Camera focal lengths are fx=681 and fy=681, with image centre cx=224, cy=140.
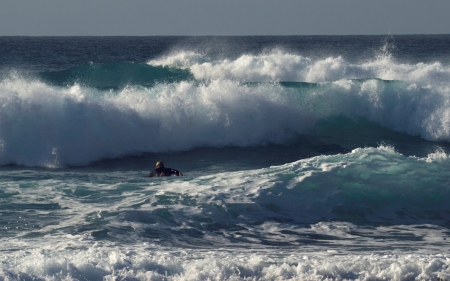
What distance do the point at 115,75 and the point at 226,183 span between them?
1814cm

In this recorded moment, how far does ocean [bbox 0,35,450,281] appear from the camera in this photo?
8.50 m

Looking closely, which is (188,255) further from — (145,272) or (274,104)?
(274,104)

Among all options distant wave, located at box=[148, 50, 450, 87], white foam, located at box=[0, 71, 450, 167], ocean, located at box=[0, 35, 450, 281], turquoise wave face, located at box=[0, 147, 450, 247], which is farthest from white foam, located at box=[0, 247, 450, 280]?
distant wave, located at box=[148, 50, 450, 87]

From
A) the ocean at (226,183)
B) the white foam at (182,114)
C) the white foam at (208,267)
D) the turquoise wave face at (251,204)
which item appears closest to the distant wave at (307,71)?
the ocean at (226,183)

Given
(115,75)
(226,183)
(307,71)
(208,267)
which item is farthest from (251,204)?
(115,75)

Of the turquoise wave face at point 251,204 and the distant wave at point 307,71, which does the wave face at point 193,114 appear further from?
the turquoise wave face at point 251,204

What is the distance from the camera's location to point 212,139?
19109 millimetres

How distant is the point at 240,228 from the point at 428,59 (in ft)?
156

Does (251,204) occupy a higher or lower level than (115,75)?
lower

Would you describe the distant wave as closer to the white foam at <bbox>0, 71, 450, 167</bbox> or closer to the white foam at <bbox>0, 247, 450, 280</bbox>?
the white foam at <bbox>0, 71, 450, 167</bbox>

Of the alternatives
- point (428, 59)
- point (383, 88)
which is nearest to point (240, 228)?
point (383, 88)

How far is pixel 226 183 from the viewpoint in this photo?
12234 mm

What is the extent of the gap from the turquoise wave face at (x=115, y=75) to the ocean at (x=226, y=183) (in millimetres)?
8216

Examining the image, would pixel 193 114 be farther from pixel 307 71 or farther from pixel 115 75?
pixel 115 75
